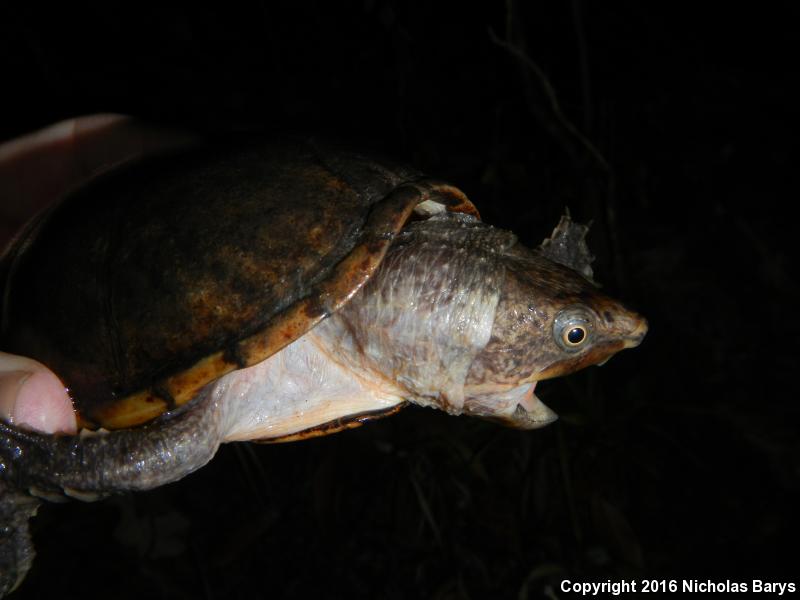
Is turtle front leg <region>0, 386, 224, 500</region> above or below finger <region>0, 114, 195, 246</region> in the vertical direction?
below

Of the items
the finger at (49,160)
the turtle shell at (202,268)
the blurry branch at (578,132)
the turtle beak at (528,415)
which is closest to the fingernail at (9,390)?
the turtle shell at (202,268)

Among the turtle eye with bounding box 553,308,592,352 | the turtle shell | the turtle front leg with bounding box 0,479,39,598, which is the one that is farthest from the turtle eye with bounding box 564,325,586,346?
the turtle front leg with bounding box 0,479,39,598

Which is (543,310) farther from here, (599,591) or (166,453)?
(599,591)

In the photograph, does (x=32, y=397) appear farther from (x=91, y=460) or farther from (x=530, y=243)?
(x=530, y=243)

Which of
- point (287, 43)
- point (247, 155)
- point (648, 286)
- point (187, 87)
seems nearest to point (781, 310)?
point (648, 286)

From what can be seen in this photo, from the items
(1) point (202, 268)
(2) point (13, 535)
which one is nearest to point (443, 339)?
(1) point (202, 268)

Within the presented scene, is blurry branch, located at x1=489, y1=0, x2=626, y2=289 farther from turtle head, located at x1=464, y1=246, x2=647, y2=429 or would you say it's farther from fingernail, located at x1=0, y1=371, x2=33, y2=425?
fingernail, located at x1=0, y1=371, x2=33, y2=425
